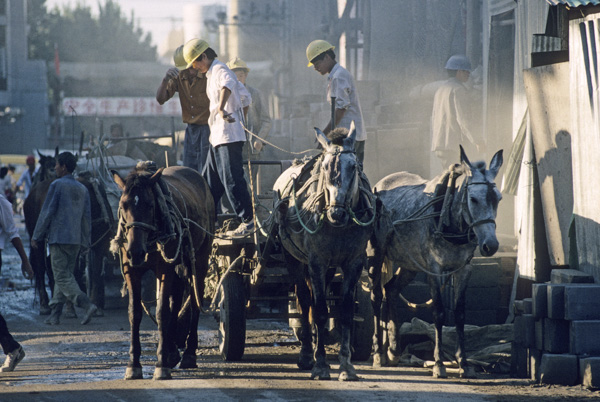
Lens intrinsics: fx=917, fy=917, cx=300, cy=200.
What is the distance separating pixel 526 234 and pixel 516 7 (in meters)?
4.06

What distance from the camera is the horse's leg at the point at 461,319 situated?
862 cm

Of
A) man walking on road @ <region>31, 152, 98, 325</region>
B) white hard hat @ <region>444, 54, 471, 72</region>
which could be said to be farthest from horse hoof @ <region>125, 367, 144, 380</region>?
white hard hat @ <region>444, 54, 471, 72</region>

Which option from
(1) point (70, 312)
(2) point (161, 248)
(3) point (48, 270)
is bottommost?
(1) point (70, 312)

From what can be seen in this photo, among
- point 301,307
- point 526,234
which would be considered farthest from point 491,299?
point 301,307

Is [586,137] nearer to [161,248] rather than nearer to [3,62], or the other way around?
[161,248]

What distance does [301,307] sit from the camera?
9.27m

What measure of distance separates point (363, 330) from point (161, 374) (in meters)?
2.30

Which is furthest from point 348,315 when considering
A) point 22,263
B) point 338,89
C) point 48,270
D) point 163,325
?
point 48,270

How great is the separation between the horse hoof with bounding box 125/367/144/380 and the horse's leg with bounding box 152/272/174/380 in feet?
0.45

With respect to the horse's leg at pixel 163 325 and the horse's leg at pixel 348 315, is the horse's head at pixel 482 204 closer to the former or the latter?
the horse's leg at pixel 348 315

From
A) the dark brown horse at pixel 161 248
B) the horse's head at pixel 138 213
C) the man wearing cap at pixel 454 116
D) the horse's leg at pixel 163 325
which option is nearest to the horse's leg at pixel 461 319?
the dark brown horse at pixel 161 248

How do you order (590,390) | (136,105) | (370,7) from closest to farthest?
(590,390) < (370,7) < (136,105)

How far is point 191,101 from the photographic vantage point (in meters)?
10.9

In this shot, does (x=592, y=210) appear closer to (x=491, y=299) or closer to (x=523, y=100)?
(x=491, y=299)
